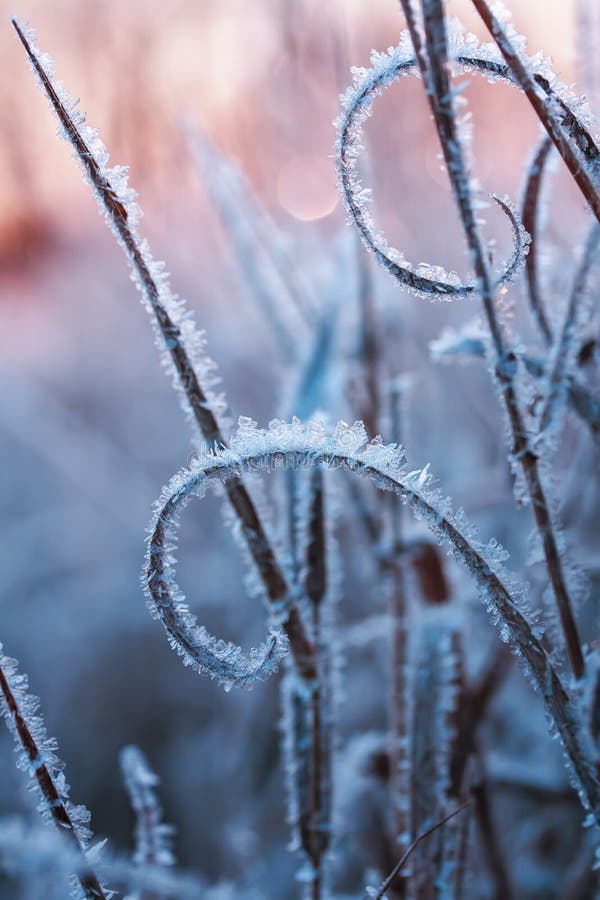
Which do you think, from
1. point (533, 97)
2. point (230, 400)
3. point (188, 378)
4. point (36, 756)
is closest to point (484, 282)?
point (533, 97)

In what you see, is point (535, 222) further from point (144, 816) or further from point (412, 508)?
point (144, 816)

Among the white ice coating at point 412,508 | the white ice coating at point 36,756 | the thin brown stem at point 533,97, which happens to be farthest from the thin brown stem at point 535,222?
the white ice coating at point 36,756

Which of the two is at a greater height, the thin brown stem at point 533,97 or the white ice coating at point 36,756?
the thin brown stem at point 533,97

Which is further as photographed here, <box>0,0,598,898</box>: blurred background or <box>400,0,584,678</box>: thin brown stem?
<box>0,0,598,898</box>: blurred background

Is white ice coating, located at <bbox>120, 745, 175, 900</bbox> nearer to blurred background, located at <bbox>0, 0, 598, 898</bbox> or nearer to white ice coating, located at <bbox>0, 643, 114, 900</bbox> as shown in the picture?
white ice coating, located at <bbox>0, 643, 114, 900</bbox>

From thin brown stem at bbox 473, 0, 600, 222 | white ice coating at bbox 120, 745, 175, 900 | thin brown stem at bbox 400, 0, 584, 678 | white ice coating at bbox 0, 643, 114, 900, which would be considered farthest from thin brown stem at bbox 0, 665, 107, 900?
thin brown stem at bbox 473, 0, 600, 222

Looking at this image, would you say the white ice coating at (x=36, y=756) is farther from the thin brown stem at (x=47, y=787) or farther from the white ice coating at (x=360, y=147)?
the white ice coating at (x=360, y=147)

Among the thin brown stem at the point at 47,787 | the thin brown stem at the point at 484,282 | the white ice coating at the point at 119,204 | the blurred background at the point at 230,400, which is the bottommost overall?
the thin brown stem at the point at 47,787

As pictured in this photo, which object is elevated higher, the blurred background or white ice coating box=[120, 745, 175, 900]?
the blurred background
